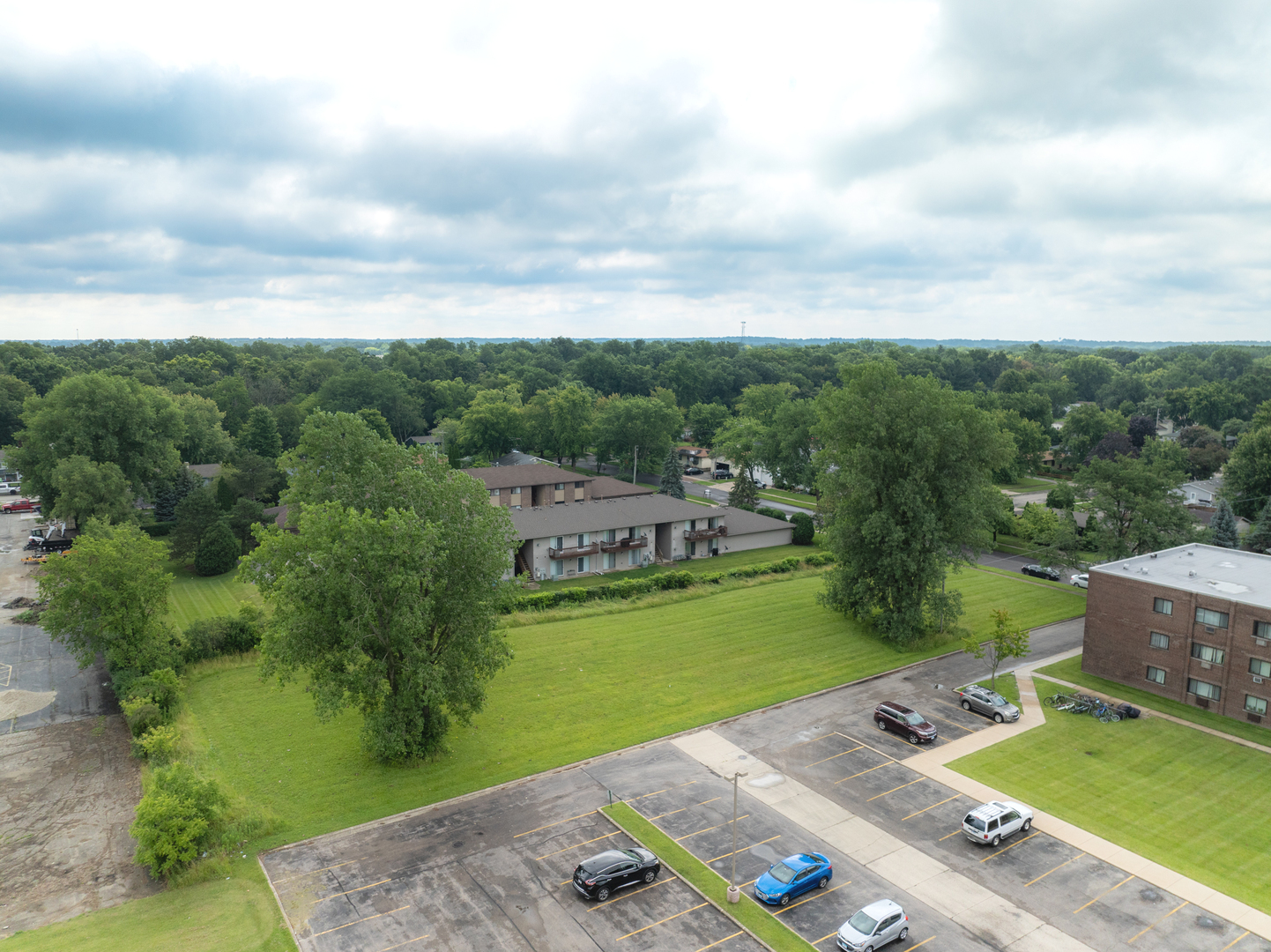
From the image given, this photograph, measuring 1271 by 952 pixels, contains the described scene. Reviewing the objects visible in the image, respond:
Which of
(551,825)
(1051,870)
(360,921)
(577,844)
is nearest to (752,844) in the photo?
(577,844)

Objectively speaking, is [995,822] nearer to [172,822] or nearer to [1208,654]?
[1208,654]

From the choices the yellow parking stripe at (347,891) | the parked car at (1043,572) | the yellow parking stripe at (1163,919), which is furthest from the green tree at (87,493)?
the parked car at (1043,572)

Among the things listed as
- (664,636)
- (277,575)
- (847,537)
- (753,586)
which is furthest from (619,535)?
(277,575)

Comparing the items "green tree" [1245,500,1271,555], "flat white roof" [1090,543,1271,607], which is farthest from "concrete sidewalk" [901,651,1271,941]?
"green tree" [1245,500,1271,555]

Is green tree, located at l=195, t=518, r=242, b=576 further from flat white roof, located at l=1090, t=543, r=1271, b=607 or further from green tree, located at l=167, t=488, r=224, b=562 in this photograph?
flat white roof, located at l=1090, t=543, r=1271, b=607

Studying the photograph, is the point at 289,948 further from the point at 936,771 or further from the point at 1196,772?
the point at 1196,772
